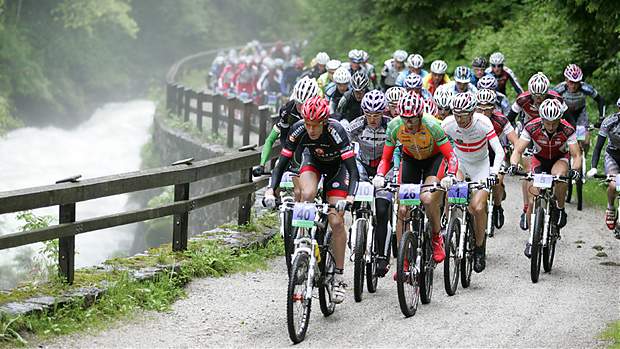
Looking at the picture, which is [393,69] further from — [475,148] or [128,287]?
[128,287]

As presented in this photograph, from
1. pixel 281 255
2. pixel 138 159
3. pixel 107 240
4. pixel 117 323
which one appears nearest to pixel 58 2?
pixel 138 159

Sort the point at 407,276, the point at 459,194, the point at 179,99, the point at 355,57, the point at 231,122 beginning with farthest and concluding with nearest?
the point at 179,99 → the point at 231,122 → the point at 355,57 → the point at 459,194 → the point at 407,276

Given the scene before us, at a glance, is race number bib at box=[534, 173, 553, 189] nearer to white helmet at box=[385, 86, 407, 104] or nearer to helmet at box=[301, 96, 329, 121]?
white helmet at box=[385, 86, 407, 104]

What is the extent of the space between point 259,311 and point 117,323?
1.43m

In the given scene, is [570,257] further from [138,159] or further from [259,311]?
[138,159]

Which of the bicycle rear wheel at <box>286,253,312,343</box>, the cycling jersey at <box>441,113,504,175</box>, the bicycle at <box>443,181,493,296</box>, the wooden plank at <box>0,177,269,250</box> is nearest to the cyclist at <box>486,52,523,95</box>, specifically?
the cycling jersey at <box>441,113,504,175</box>

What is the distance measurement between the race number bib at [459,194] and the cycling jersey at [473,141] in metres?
1.28

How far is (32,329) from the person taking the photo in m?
8.72

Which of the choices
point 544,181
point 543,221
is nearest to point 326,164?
point 544,181

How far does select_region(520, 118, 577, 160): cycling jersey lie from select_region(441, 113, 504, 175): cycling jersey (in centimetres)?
52

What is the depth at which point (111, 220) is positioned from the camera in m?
10.2

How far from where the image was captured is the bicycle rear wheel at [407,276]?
31.9 ft

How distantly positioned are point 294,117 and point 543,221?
2.96 metres

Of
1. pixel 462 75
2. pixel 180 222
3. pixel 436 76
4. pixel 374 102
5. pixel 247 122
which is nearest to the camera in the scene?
pixel 374 102
